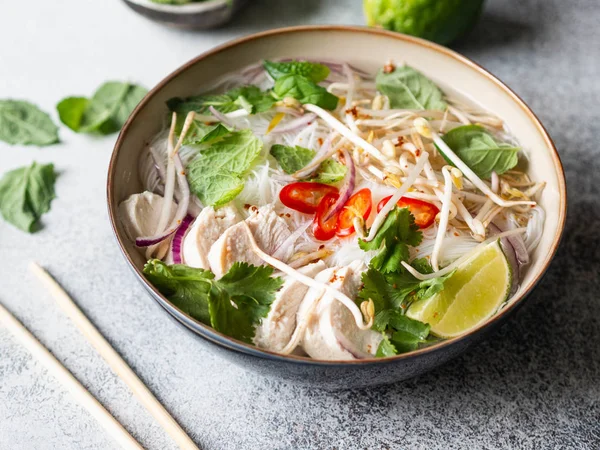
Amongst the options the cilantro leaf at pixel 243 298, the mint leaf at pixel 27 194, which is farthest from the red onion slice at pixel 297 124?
the mint leaf at pixel 27 194

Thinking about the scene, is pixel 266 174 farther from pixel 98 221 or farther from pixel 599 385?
pixel 599 385

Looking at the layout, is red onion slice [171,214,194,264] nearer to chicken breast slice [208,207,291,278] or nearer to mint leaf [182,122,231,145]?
chicken breast slice [208,207,291,278]

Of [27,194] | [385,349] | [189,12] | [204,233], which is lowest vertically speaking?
[27,194]

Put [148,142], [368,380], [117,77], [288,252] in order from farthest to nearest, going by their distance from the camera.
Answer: [117,77], [148,142], [288,252], [368,380]

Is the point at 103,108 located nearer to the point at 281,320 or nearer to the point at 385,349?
the point at 281,320

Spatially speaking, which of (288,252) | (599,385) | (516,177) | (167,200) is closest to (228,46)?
(167,200)

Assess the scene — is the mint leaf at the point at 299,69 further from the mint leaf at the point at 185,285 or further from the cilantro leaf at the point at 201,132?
the mint leaf at the point at 185,285

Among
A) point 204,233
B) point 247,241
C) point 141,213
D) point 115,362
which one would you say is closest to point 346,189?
point 247,241
